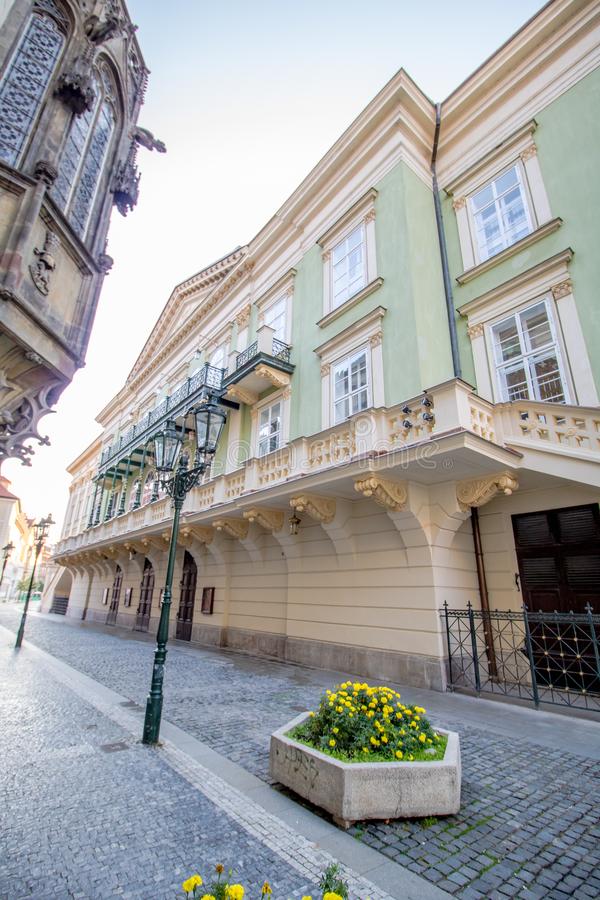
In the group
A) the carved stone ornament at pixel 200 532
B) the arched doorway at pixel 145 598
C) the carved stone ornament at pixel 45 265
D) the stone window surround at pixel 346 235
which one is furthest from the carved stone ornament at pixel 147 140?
the arched doorway at pixel 145 598

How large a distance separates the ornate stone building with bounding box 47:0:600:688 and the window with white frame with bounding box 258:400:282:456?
0.48ft

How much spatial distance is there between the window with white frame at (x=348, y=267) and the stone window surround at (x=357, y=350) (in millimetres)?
1400

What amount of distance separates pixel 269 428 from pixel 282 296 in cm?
540

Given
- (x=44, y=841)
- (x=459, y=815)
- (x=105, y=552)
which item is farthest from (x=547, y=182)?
(x=105, y=552)

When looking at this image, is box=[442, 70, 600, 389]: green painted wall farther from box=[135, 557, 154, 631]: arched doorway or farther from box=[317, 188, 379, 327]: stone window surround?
box=[135, 557, 154, 631]: arched doorway

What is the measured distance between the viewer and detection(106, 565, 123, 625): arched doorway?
2508 cm

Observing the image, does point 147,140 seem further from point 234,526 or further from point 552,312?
point 234,526

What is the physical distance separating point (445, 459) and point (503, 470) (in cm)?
123

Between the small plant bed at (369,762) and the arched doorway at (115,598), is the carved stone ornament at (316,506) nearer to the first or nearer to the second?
the small plant bed at (369,762)

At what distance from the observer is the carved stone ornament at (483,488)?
820cm

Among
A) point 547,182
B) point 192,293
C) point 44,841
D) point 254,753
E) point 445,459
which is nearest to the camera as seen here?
point 44,841

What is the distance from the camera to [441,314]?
11328 millimetres

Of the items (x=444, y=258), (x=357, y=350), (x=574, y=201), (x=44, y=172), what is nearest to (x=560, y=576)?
(x=357, y=350)

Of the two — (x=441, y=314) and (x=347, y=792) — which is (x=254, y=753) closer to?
(x=347, y=792)
